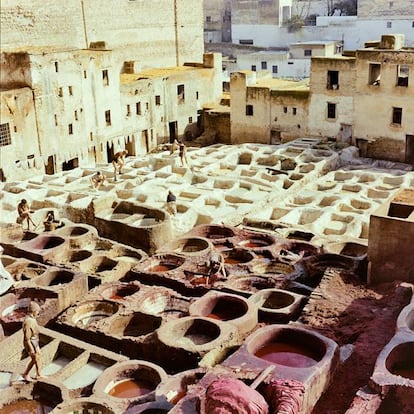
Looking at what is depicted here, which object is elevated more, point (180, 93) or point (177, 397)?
point (180, 93)

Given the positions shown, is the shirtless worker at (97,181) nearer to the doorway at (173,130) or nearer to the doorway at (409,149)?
the doorway at (173,130)

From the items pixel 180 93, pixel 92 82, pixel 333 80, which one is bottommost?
pixel 180 93

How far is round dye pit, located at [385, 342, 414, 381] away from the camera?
11.0 m

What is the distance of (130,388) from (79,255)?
7.61 metres

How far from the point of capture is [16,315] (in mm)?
16219

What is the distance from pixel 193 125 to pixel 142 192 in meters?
17.7

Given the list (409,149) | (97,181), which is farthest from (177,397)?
(409,149)

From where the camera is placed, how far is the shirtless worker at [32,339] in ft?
39.9

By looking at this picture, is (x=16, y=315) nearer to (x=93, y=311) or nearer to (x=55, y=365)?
(x=93, y=311)

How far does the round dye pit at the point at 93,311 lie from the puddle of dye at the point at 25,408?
374 cm

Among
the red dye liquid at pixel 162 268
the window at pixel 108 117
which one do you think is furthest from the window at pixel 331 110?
the red dye liquid at pixel 162 268

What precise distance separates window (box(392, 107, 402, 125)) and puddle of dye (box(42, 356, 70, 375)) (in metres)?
23.4

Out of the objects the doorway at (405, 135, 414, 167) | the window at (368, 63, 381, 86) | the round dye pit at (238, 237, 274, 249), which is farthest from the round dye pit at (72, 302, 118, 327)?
the window at (368, 63, 381, 86)

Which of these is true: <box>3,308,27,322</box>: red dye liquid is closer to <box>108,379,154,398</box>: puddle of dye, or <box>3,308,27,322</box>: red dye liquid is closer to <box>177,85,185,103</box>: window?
<box>108,379,154,398</box>: puddle of dye
